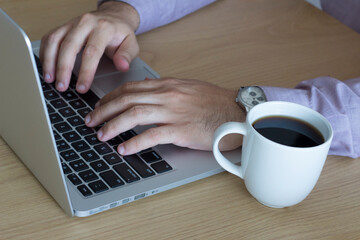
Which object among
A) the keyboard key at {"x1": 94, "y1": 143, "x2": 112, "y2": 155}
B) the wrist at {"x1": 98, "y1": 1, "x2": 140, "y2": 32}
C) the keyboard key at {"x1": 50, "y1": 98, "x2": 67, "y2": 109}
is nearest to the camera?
the keyboard key at {"x1": 94, "y1": 143, "x2": 112, "y2": 155}

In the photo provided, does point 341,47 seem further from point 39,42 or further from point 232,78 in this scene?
point 39,42

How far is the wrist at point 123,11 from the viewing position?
3.60 ft

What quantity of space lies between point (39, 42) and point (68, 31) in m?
0.10

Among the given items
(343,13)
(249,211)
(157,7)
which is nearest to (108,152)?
(249,211)

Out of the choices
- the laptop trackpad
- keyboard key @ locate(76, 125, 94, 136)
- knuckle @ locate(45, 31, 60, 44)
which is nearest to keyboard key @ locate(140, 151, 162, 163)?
keyboard key @ locate(76, 125, 94, 136)

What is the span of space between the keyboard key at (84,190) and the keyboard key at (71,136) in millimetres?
115

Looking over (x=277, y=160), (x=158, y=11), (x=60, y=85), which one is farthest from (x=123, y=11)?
(x=277, y=160)

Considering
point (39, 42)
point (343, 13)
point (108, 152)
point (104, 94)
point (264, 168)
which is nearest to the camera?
point (264, 168)

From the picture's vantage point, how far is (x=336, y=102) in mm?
842

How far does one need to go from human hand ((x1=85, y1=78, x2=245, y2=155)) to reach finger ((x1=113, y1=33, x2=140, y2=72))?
4.6 inches

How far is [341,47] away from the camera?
3.60 feet

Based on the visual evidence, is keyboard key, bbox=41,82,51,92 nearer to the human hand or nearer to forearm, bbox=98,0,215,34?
the human hand

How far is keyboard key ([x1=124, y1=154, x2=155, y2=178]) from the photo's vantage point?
28.7 inches

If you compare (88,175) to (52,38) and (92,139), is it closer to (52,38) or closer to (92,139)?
(92,139)
